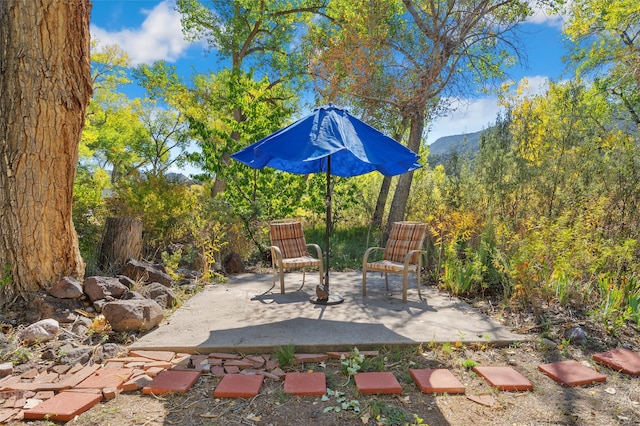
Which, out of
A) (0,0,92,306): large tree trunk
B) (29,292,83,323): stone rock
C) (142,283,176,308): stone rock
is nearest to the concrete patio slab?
(142,283,176,308): stone rock

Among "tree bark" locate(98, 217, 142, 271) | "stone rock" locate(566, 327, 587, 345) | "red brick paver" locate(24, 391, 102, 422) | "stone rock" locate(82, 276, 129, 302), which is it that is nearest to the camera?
"red brick paver" locate(24, 391, 102, 422)

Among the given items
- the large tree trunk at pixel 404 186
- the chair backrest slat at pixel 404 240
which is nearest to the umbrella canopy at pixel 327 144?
the chair backrest slat at pixel 404 240

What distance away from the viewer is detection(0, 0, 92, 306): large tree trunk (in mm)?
3807

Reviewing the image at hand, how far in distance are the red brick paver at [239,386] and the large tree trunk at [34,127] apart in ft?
8.60

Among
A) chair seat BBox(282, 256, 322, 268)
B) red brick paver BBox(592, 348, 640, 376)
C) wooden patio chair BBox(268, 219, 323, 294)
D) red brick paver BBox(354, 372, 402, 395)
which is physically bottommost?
red brick paver BBox(592, 348, 640, 376)

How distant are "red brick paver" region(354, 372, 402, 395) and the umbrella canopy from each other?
1.83m

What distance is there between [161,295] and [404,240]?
10.1ft

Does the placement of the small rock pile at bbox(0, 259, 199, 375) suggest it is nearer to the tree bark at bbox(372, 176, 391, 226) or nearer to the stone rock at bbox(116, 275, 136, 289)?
the stone rock at bbox(116, 275, 136, 289)

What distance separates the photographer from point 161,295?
4.32 metres

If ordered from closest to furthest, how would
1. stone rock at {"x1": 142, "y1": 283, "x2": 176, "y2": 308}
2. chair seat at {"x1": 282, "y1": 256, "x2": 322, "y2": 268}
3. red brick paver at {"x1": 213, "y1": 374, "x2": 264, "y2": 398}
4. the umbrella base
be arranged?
1. red brick paver at {"x1": 213, "y1": 374, "x2": 264, "y2": 398}
2. stone rock at {"x1": 142, "y1": 283, "x2": 176, "y2": 308}
3. the umbrella base
4. chair seat at {"x1": 282, "y1": 256, "x2": 322, "y2": 268}

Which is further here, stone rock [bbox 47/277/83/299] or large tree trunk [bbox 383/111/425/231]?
large tree trunk [bbox 383/111/425/231]

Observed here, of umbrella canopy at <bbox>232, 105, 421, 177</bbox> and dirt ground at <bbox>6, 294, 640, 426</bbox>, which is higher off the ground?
umbrella canopy at <bbox>232, 105, 421, 177</bbox>

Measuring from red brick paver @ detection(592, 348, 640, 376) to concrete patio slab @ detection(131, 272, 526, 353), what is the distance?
1.99 ft

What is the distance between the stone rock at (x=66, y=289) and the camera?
3869 millimetres
